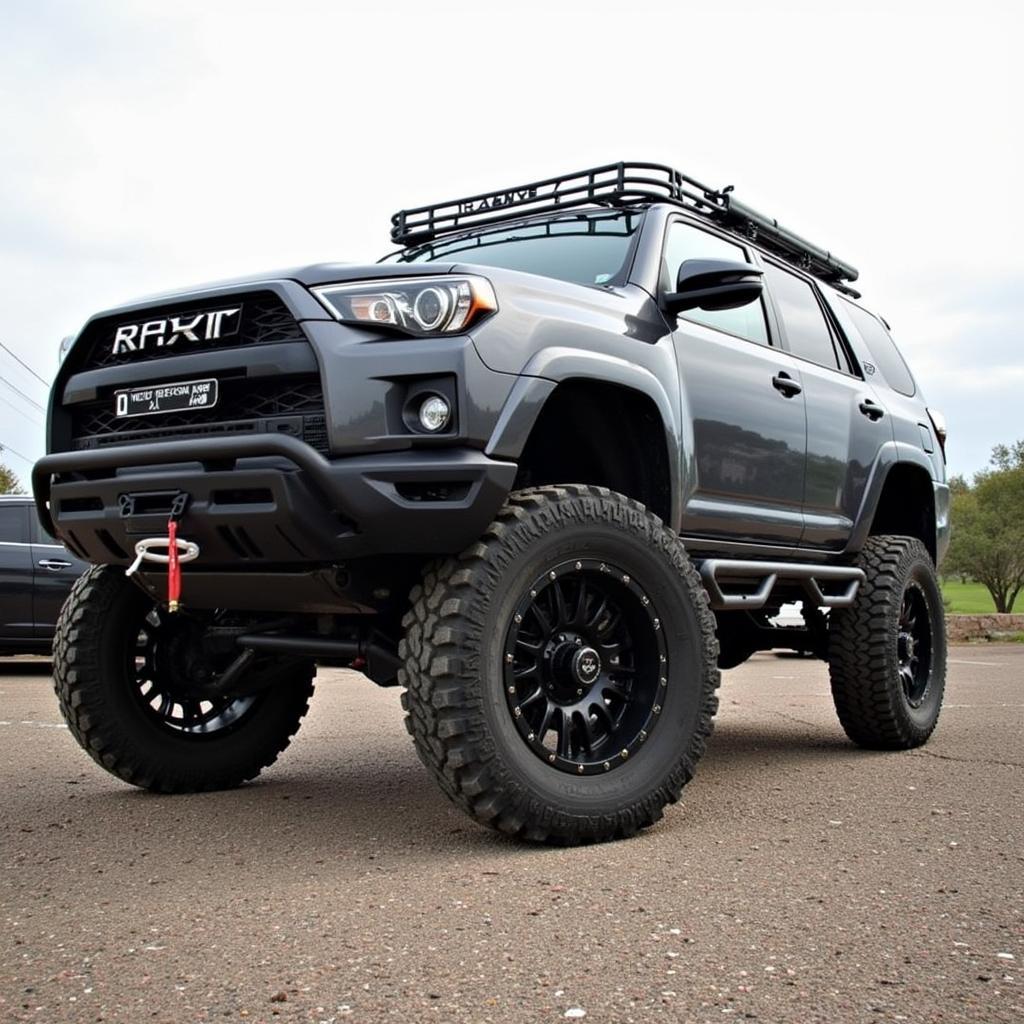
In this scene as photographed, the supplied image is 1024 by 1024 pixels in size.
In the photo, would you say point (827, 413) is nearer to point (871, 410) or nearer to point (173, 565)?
point (871, 410)

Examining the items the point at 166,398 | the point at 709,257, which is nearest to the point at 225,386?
the point at 166,398

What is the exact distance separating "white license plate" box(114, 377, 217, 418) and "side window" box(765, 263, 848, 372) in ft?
9.70

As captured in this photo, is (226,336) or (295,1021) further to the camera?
(226,336)

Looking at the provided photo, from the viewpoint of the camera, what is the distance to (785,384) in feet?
17.7

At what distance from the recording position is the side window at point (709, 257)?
4.91m

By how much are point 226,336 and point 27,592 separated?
26.3ft

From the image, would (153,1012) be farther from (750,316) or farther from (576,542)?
(750,316)

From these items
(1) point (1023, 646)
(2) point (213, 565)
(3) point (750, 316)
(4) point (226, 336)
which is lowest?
(1) point (1023, 646)

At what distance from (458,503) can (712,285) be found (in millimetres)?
1598

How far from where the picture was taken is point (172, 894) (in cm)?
323

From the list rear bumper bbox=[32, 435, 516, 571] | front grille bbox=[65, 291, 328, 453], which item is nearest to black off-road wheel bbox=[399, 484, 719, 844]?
rear bumper bbox=[32, 435, 516, 571]

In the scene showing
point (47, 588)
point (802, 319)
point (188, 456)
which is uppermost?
point (802, 319)

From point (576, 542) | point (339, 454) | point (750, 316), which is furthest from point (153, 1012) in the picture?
point (750, 316)

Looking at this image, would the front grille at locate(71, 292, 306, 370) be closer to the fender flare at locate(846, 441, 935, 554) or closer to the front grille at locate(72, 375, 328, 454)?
the front grille at locate(72, 375, 328, 454)
